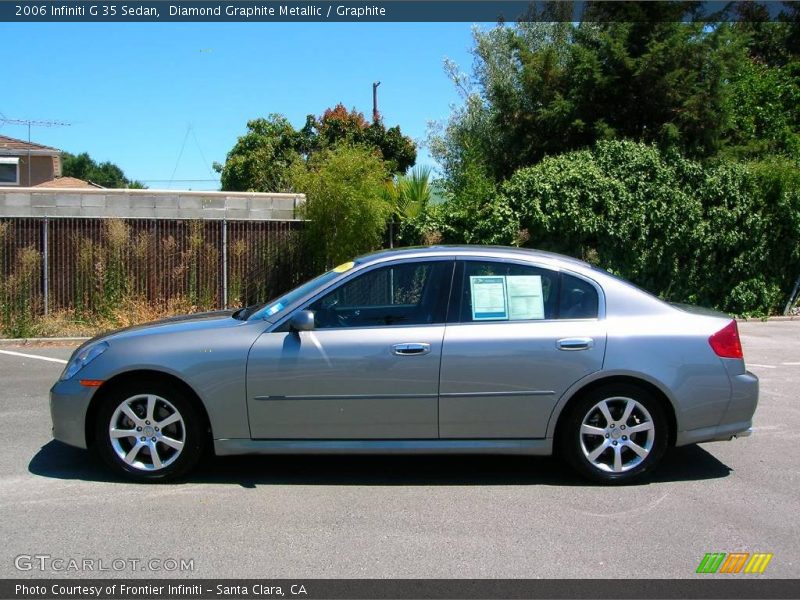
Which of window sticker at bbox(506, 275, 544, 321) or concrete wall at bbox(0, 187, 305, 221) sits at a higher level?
concrete wall at bbox(0, 187, 305, 221)

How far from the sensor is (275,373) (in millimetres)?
5219

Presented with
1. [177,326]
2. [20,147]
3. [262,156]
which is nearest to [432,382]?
[177,326]

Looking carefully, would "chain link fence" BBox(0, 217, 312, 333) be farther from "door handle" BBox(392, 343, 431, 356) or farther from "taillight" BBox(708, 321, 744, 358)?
"taillight" BBox(708, 321, 744, 358)

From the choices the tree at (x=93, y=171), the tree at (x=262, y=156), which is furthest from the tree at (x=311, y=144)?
the tree at (x=93, y=171)

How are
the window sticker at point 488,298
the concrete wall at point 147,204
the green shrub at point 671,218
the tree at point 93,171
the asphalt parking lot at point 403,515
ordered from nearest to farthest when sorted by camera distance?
1. the asphalt parking lot at point 403,515
2. the window sticker at point 488,298
3. the green shrub at point 671,218
4. the concrete wall at point 147,204
5. the tree at point 93,171

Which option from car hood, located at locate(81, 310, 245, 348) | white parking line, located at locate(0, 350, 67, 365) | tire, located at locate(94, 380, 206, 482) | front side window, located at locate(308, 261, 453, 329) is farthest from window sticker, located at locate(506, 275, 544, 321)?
white parking line, located at locate(0, 350, 67, 365)

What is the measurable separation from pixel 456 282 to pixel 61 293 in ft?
35.2

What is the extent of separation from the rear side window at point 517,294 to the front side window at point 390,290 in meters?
0.12

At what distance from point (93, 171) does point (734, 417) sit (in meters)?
95.4

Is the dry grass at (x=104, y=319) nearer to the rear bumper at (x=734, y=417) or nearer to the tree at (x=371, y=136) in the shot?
the rear bumper at (x=734, y=417)

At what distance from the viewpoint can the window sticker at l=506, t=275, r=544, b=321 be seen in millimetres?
5426

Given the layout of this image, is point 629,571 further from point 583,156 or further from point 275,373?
point 583,156

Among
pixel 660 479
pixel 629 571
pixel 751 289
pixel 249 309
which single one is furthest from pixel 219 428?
pixel 751 289

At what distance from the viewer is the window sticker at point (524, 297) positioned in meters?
5.43
